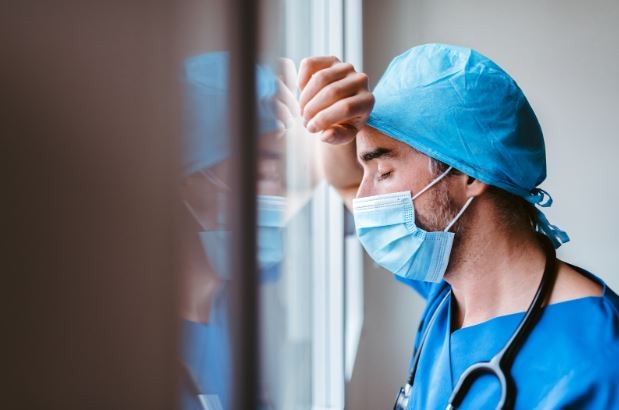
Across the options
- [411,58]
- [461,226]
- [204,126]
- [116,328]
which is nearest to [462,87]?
[411,58]

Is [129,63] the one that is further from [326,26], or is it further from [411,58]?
[326,26]

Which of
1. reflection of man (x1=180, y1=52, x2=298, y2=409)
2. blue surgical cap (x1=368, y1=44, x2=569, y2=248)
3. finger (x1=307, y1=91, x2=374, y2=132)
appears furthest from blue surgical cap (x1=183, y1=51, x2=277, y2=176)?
blue surgical cap (x1=368, y1=44, x2=569, y2=248)

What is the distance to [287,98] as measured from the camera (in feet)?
2.43

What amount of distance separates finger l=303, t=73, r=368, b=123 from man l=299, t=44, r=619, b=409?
60 millimetres

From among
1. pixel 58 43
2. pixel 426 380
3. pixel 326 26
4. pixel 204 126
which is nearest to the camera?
pixel 58 43

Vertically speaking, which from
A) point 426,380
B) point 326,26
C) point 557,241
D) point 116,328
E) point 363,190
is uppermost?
point 326,26

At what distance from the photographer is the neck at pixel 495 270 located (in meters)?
0.93

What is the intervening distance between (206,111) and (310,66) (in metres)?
0.47

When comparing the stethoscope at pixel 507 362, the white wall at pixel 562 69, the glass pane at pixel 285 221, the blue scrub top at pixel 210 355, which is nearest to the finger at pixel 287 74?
the glass pane at pixel 285 221

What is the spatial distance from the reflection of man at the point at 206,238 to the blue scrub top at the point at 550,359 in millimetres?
616

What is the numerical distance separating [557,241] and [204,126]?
95 cm

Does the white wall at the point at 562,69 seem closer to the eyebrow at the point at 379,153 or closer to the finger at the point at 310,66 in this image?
the eyebrow at the point at 379,153

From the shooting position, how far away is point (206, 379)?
0.33m

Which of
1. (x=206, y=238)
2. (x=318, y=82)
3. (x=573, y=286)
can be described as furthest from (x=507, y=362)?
(x=206, y=238)
